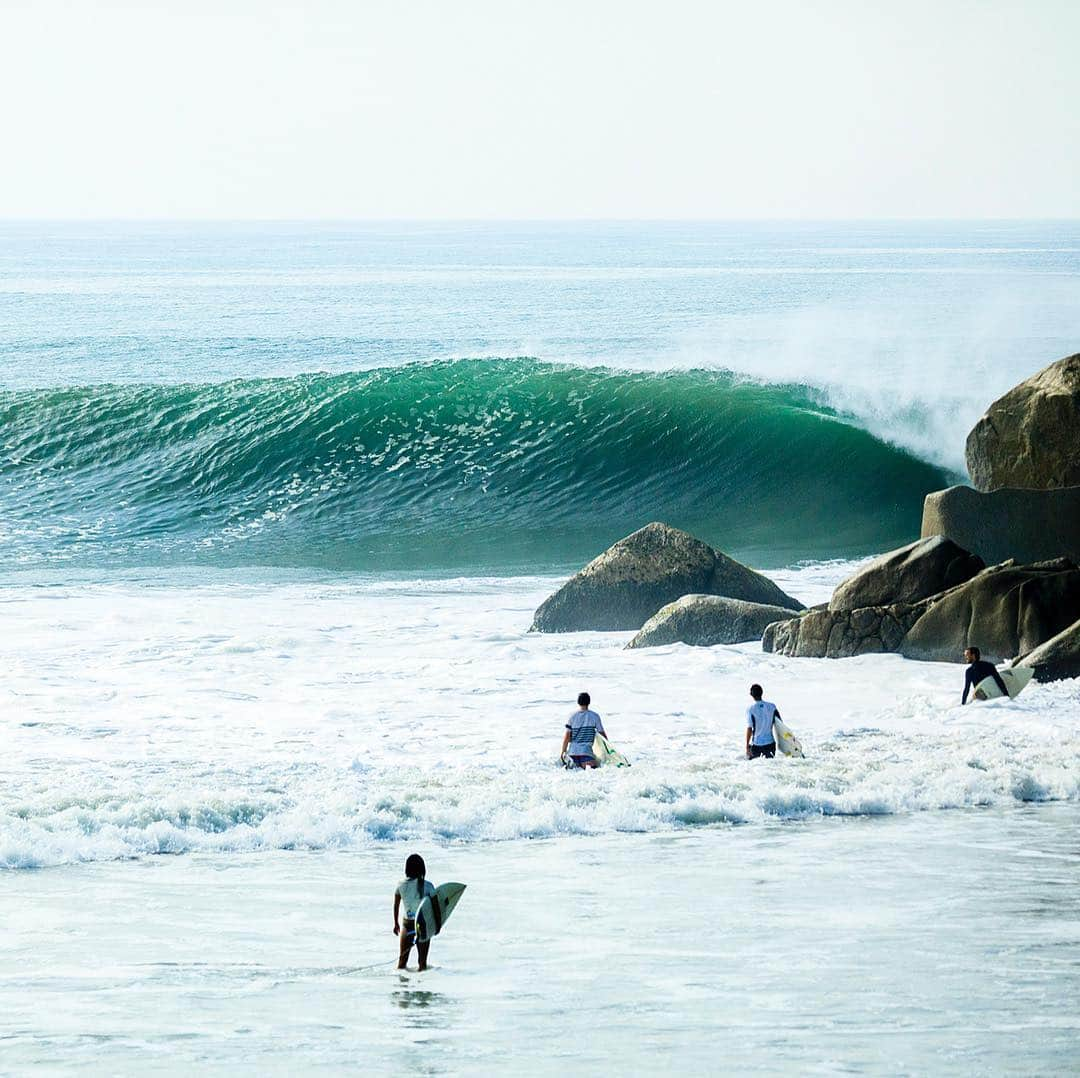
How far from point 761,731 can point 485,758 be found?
209 centimetres

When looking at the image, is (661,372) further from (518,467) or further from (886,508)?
(886,508)

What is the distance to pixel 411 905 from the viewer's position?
7.37 meters

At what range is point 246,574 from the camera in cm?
2166

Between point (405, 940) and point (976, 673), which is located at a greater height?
point (976, 673)

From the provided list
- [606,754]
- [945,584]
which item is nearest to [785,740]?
[606,754]

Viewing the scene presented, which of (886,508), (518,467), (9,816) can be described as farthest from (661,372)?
(9,816)

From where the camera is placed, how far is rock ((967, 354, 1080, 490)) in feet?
56.2

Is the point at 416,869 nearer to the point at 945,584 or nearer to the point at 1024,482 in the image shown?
the point at 945,584

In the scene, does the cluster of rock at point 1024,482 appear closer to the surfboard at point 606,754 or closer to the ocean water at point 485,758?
the ocean water at point 485,758

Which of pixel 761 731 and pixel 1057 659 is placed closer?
pixel 761 731

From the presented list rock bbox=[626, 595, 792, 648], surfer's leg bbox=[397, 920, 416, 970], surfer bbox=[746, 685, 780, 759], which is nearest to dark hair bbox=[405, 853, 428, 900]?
surfer's leg bbox=[397, 920, 416, 970]

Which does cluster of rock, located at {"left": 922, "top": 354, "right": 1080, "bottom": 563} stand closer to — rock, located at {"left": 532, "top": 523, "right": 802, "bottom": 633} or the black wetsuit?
rock, located at {"left": 532, "top": 523, "right": 802, "bottom": 633}

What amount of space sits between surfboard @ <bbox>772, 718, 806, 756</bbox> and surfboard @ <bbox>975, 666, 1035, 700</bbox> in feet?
7.35

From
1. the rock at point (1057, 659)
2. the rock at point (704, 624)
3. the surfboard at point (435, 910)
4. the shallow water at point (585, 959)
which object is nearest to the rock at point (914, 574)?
the rock at point (704, 624)
